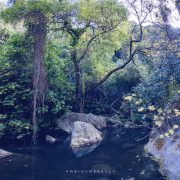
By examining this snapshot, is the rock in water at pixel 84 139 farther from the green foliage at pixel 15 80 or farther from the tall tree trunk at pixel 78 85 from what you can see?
the tall tree trunk at pixel 78 85

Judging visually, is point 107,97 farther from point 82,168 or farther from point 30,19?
point 82,168

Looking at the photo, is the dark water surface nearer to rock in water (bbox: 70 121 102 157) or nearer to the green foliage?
rock in water (bbox: 70 121 102 157)

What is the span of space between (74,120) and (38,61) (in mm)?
4664

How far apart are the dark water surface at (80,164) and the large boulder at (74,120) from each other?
9.12 feet

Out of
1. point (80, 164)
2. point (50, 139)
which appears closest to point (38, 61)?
point (50, 139)

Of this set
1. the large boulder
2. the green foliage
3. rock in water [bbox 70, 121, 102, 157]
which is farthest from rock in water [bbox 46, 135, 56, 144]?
the large boulder

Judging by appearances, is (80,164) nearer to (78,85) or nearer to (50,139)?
(50,139)

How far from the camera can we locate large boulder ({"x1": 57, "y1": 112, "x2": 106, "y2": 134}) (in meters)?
16.5

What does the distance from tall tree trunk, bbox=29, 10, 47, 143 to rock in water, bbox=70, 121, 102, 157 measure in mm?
2106

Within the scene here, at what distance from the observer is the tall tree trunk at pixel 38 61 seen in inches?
558

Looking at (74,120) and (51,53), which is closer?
(51,53)

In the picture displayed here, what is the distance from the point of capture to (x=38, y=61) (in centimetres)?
1439

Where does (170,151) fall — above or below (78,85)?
below

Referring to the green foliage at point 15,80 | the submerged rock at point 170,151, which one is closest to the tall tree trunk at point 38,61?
the green foliage at point 15,80
